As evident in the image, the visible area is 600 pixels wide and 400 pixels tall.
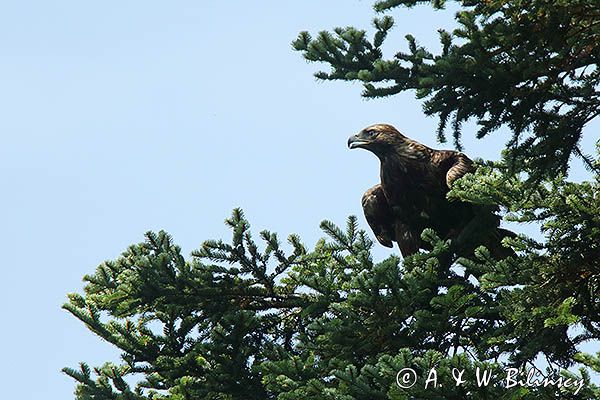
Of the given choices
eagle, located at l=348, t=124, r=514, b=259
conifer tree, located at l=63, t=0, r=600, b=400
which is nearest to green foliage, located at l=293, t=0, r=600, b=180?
conifer tree, located at l=63, t=0, r=600, b=400

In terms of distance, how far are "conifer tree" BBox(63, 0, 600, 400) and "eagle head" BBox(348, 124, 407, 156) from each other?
168 cm

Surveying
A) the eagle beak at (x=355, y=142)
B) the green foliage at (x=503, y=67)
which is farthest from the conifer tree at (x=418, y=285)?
the eagle beak at (x=355, y=142)

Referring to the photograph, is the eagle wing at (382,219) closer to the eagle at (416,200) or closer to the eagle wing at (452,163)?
the eagle at (416,200)

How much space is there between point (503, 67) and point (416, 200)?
10.7ft

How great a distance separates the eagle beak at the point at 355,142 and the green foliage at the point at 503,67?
3.37 meters

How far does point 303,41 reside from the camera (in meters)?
7.96

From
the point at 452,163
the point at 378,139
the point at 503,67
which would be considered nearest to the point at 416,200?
the point at 452,163

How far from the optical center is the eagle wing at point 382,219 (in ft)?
36.5

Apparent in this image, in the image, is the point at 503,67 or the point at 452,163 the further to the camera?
the point at 452,163

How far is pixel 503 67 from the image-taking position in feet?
25.5

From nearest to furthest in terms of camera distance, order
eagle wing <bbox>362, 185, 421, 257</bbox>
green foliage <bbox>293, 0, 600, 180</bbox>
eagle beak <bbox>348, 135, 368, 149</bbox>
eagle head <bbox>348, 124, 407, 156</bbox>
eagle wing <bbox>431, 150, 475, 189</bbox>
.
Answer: green foliage <bbox>293, 0, 600, 180</bbox>
eagle wing <bbox>431, 150, 475, 189</bbox>
eagle wing <bbox>362, 185, 421, 257</bbox>
eagle head <bbox>348, 124, 407, 156</bbox>
eagle beak <bbox>348, 135, 368, 149</bbox>

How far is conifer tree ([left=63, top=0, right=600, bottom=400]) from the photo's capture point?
7730 mm

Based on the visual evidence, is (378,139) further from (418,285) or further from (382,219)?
(418,285)

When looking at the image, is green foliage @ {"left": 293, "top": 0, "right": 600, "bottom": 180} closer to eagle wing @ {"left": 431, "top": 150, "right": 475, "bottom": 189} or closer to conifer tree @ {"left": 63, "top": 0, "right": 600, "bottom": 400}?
conifer tree @ {"left": 63, "top": 0, "right": 600, "bottom": 400}
